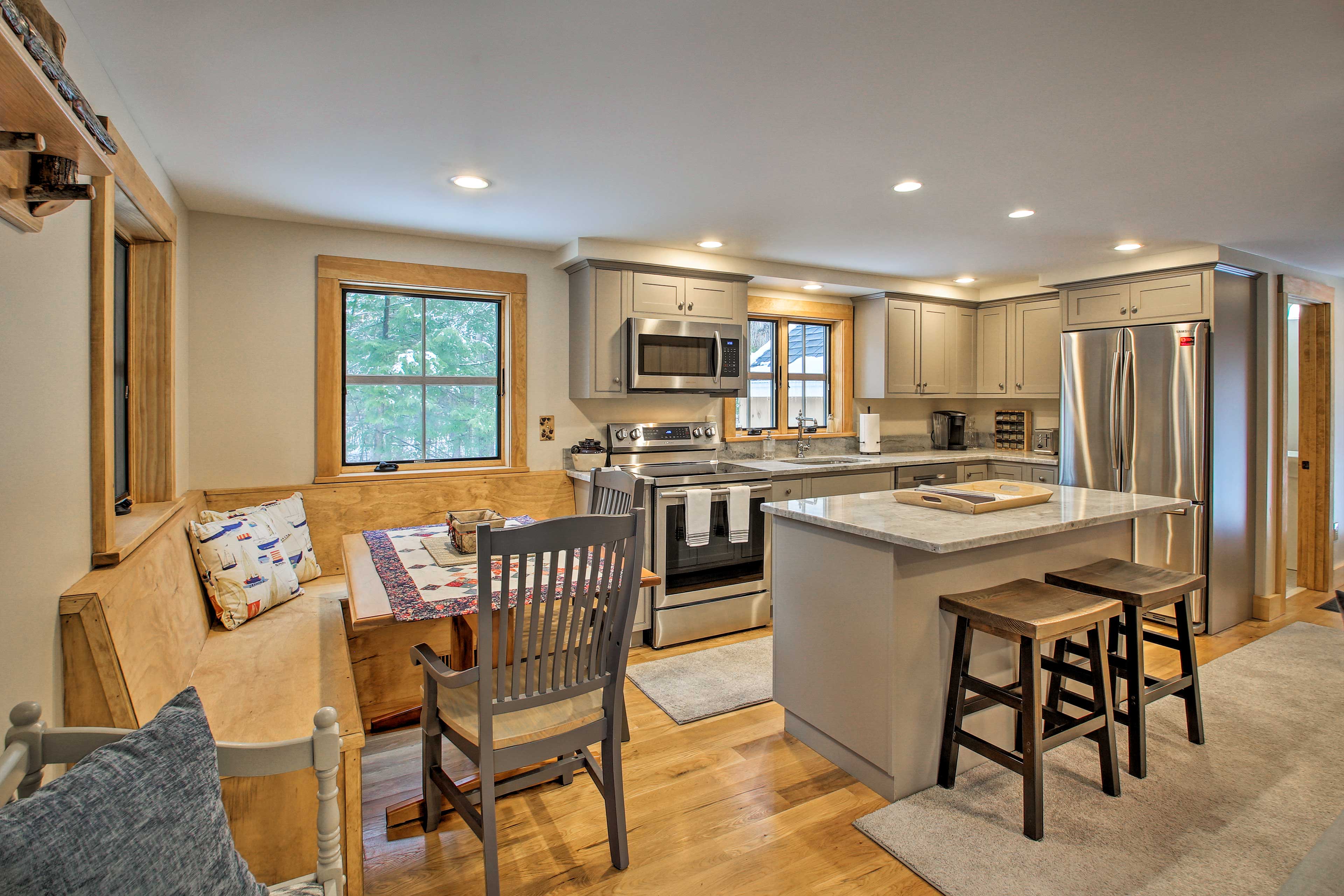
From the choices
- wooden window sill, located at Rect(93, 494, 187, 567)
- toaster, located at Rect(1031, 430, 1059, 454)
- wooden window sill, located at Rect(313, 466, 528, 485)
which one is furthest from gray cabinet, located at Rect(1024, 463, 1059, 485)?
wooden window sill, located at Rect(93, 494, 187, 567)

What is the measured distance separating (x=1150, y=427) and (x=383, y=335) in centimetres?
452

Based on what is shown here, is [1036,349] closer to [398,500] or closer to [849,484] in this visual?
[849,484]

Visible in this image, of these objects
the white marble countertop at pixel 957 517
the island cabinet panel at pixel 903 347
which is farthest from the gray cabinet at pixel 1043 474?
the white marble countertop at pixel 957 517

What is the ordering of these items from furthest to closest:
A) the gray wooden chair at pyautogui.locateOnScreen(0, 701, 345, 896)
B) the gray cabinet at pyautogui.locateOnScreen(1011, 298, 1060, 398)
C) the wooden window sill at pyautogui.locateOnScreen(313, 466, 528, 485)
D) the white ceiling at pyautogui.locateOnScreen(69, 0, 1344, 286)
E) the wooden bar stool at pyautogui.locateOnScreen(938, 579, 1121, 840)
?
the gray cabinet at pyautogui.locateOnScreen(1011, 298, 1060, 398) < the wooden window sill at pyautogui.locateOnScreen(313, 466, 528, 485) < the wooden bar stool at pyautogui.locateOnScreen(938, 579, 1121, 840) < the white ceiling at pyautogui.locateOnScreen(69, 0, 1344, 286) < the gray wooden chair at pyautogui.locateOnScreen(0, 701, 345, 896)

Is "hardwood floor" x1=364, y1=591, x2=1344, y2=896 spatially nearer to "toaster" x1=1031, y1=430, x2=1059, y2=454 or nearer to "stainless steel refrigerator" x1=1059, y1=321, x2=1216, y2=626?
"stainless steel refrigerator" x1=1059, y1=321, x2=1216, y2=626

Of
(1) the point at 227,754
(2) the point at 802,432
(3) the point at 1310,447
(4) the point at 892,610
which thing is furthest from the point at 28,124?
(3) the point at 1310,447

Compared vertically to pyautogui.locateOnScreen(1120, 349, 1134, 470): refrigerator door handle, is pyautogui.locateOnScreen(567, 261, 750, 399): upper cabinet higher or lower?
higher

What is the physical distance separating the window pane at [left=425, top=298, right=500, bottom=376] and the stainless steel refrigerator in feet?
12.3

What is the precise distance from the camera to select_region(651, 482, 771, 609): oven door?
3.77 metres

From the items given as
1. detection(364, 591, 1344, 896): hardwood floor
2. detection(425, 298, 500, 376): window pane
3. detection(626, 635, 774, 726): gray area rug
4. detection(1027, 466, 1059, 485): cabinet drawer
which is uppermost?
detection(425, 298, 500, 376): window pane

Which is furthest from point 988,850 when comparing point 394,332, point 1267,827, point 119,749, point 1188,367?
point 394,332

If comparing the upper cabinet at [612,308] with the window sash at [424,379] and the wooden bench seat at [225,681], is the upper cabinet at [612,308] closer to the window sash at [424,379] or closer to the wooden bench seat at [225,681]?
the window sash at [424,379]

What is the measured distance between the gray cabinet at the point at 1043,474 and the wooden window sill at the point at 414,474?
3.59 m

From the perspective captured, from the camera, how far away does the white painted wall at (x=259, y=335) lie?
3281 millimetres
